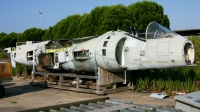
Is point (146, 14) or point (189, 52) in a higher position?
point (146, 14)

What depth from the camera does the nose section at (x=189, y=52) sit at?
8318 mm

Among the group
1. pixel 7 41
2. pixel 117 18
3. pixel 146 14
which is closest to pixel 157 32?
pixel 117 18

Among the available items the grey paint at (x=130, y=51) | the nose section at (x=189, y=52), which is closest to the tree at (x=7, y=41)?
the grey paint at (x=130, y=51)

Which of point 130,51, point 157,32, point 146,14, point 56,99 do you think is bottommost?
point 56,99

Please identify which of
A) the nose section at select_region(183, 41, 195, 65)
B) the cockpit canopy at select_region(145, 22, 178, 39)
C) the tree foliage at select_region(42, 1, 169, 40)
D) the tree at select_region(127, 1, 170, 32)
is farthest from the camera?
the tree at select_region(127, 1, 170, 32)

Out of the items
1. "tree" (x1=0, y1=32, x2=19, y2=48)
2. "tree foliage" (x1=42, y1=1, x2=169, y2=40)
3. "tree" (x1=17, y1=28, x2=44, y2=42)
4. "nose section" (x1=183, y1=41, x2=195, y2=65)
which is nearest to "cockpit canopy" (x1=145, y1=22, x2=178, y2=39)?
"nose section" (x1=183, y1=41, x2=195, y2=65)

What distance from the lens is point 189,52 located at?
27.6ft

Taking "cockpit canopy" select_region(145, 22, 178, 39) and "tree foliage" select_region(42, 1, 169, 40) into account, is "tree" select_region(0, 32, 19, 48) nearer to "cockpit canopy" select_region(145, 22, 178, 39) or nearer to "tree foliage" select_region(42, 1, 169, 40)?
"tree foliage" select_region(42, 1, 169, 40)

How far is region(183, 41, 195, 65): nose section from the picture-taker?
27.3 feet

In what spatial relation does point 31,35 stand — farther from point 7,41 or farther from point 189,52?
point 189,52

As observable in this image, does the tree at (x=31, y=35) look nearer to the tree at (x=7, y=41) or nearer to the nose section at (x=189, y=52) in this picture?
the tree at (x=7, y=41)

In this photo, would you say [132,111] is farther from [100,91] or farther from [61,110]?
[100,91]

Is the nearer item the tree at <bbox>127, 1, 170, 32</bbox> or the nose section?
the nose section

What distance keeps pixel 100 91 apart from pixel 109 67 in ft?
3.40
